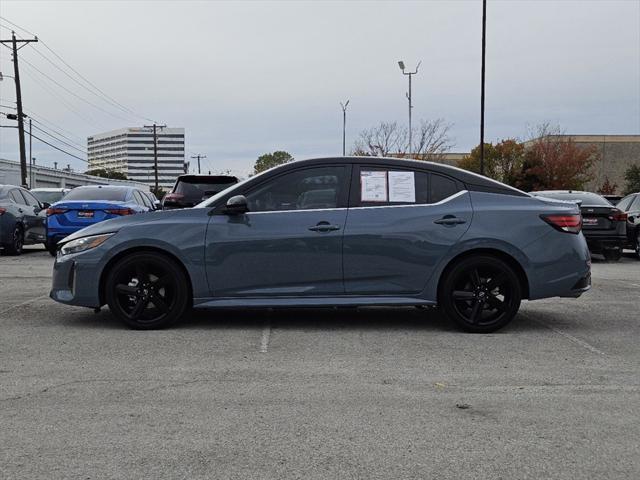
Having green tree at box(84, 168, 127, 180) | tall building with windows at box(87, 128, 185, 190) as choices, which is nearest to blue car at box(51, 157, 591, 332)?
green tree at box(84, 168, 127, 180)

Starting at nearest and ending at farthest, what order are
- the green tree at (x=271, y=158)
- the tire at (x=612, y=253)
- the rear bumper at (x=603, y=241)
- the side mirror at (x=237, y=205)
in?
the side mirror at (x=237, y=205) → the rear bumper at (x=603, y=241) → the tire at (x=612, y=253) → the green tree at (x=271, y=158)

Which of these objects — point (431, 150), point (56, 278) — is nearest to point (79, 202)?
point (56, 278)

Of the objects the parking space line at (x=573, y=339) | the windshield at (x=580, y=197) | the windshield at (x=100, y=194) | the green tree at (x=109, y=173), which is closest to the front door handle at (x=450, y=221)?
the parking space line at (x=573, y=339)

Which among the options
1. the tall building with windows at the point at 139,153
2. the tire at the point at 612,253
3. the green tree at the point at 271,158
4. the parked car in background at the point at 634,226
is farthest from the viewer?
the tall building with windows at the point at 139,153

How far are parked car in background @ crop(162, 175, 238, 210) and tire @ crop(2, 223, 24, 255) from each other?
3.19 meters

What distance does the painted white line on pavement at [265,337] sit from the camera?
592 cm

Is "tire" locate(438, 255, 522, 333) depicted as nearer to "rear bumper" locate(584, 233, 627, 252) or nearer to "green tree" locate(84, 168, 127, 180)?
"rear bumper" locate(584, 233, 627, 252)

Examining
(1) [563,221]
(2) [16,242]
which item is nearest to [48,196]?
(2) [16,242]

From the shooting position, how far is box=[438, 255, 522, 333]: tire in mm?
6492

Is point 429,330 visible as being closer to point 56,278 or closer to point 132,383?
point 132,383

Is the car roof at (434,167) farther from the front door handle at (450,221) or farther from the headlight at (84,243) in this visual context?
the headlight at (84,243)

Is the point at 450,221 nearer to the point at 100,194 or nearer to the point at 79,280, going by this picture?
the point at 79,280

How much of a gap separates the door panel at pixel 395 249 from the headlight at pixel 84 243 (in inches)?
90.0

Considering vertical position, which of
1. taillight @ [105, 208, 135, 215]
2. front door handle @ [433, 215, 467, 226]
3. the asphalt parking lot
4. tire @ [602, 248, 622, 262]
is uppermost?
taillight @ [105, 208, 135, 215]
